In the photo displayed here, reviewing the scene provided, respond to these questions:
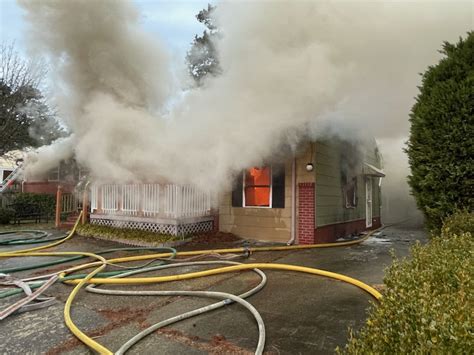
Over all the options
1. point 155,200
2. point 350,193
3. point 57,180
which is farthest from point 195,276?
point 57,180

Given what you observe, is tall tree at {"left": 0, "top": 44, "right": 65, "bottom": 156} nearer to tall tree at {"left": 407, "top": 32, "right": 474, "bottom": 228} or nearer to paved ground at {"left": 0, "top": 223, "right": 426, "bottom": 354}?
paved ground at {"left": 0, "top": 223, "right": 426, "bottom": 354}

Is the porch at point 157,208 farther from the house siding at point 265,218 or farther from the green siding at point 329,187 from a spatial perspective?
the green siding at point 329,187

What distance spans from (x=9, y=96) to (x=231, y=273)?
1517 cm

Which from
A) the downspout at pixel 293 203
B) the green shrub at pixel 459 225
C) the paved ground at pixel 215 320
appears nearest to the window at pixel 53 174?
the downspout at pixel 293 203

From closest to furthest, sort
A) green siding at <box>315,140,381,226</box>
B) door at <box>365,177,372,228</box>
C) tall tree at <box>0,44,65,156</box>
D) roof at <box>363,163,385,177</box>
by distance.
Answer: green siding at <box>315,140,381,226</box>
roof at <box>363,163,385,177</box>
door at <box>365,177,372,228</box>
tall tree at <box>0,44,65,156</box>

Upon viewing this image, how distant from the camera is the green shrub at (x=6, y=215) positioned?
12.6 metres

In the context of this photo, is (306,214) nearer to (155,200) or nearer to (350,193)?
(350,193)

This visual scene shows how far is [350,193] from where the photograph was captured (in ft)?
33.1

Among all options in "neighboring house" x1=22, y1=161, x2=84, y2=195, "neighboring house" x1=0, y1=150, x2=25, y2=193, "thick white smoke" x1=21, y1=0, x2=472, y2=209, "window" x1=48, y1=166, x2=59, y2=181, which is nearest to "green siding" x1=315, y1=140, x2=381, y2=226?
"thick white smoke" x1=21, y1=0, x2=472, y2=209

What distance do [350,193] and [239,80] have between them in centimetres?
590

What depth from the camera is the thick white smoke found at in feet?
15.2

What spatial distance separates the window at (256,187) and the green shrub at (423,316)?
5862 mm

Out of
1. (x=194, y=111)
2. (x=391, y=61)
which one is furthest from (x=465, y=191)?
(x=194, y=111)

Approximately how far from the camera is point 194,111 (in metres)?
6.89
